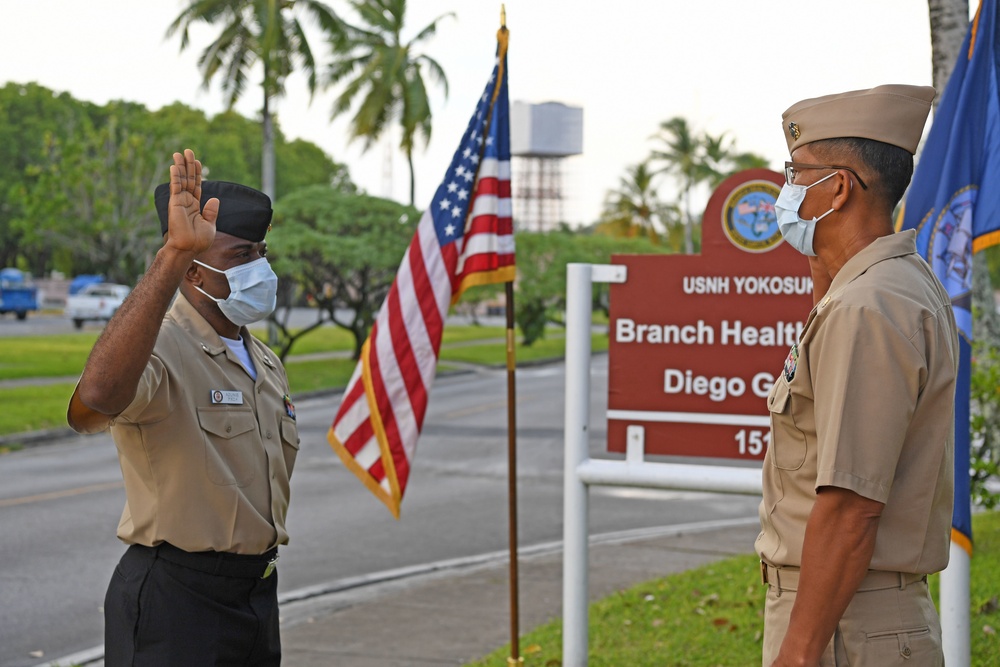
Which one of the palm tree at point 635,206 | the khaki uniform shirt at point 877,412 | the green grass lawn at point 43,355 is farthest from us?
the palm tree at point 635,206

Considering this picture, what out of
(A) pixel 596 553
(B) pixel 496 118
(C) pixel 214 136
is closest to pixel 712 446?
(B) pixel 496 118

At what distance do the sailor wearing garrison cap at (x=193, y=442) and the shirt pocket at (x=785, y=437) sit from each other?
4.74ft

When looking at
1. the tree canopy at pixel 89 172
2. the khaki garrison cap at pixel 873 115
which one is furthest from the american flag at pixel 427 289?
the tree canopy at pixel 89 172

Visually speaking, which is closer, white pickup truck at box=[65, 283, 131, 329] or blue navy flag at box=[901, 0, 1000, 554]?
blue navy flag at box=[901, 0, 1000, 554]

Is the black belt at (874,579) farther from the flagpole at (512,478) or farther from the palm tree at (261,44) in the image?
the palm tree at (261,44)

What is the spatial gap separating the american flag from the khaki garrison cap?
8.49 feet

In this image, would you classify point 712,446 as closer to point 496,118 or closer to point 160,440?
point 496,118

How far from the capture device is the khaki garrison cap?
8.18 ft

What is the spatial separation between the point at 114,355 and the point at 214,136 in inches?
2532

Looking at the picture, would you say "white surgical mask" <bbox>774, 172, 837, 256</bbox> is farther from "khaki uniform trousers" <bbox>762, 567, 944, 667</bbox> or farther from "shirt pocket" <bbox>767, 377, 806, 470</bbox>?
"khaki uniform trousers" <bbox>762, 567, 944, 667</bbox>

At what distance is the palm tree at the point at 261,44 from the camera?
28672mm

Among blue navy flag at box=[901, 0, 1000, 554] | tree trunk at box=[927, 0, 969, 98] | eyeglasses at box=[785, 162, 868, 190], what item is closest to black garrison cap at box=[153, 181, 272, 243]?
eyeglasses at box=[785, 162, 868, 190]

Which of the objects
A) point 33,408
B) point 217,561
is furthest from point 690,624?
point 33,408

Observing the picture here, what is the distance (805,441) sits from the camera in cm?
244
